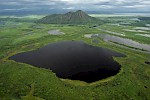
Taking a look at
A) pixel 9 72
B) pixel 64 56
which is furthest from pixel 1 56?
pixel 64 56

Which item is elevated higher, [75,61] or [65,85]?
[75,61]

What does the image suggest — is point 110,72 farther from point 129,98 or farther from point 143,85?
point 129,98

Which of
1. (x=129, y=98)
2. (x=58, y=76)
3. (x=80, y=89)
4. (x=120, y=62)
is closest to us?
(x=129, y=98)

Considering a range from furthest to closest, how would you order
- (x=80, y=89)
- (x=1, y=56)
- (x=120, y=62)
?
1. (x=1, y=56)
2. (x=120, y=62)
3. (x=80, y=89)

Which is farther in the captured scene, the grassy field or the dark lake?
the dark lake

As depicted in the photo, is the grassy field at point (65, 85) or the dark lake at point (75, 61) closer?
the grassy field at point (65, 85)

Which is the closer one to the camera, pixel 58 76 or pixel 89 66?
pixel 58 76

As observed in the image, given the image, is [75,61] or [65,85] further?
[75,61]
